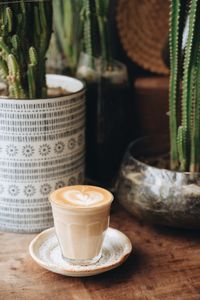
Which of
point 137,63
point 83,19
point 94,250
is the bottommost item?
point 94,250

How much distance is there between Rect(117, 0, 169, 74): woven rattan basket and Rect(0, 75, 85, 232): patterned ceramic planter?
31cm

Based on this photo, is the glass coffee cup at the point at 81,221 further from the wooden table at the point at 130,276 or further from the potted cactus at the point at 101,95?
the potted cactus at the point at 101,95

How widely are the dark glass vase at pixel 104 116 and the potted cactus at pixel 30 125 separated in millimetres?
139

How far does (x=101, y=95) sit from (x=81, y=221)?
0.35 m

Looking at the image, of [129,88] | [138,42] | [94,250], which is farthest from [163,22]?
[94,250]

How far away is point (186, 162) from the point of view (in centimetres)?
94

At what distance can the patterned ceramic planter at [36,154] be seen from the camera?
2.93 ft

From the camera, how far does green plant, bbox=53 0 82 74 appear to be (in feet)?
3.64

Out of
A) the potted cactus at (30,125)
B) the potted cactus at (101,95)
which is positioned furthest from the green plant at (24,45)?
the potted cactus at (101,95)

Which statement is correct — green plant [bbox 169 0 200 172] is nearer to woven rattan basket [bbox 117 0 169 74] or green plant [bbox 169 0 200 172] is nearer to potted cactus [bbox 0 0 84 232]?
potted cactus [bbox 0 0 84 232]

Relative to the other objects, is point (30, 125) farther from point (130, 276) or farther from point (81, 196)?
point (130, 276)

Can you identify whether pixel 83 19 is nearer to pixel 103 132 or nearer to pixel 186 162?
pixel 103 132

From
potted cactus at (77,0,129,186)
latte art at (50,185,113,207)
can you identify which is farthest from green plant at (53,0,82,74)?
latte art at (50,185,113,207)

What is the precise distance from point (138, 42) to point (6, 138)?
17.9 inches
